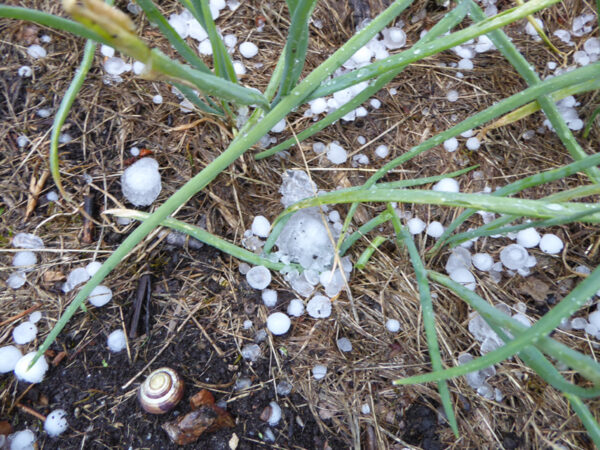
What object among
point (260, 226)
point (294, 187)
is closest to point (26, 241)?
point (260, 226)

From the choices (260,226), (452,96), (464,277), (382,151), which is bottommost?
(464,277)

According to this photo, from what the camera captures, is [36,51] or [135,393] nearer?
[135,393]

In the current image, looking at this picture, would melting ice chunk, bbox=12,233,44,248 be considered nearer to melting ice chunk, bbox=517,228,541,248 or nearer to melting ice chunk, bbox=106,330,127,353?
melting ice chunk, bbox=106,330,127,353

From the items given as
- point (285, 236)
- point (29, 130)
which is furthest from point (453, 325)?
point (29, 130)

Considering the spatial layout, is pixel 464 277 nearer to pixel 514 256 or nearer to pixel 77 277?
pixel 514 256

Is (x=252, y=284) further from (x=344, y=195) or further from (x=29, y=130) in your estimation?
(x=29, y=130)

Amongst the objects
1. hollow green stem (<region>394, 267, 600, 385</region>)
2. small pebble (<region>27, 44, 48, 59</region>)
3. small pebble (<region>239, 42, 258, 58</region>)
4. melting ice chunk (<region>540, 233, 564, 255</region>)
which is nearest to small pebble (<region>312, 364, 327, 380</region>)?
hollow green stem (<region>394, 267, 600, 385</region>)

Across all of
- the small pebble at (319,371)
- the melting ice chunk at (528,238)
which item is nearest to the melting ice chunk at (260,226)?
the small pebble at (319,371)
